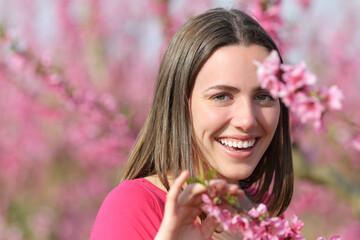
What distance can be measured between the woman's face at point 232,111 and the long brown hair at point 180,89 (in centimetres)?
3

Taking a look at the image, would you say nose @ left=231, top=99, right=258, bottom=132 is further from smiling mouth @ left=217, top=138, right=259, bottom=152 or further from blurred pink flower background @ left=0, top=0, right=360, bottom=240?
blurred pink flower background @ left=0, top=0, right=360, bottom=240

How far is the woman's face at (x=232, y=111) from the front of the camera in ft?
5.16

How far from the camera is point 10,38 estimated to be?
11.9 feet

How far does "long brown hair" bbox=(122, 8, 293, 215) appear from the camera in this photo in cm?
172

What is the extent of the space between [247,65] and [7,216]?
6.40 meters

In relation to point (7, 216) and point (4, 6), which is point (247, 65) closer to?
point (7, 216)

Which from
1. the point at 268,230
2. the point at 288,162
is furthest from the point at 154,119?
the point at 268,230

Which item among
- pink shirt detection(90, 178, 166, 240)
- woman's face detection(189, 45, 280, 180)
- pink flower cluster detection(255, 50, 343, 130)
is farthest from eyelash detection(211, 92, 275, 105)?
Answer: pink flower cluster detection(255, 50, 343, 130)

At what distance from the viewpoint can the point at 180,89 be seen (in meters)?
1.75

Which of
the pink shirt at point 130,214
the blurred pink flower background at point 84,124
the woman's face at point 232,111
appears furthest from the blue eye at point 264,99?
the blurred pink flower background at point 84,124

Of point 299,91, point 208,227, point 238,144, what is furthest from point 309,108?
point 238,144

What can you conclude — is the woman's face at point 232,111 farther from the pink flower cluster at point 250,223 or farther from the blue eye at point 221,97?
the pink flower cluster at point 250,223

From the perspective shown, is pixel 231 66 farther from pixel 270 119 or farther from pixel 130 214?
pixel 130 214

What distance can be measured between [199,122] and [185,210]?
0.48 meters
